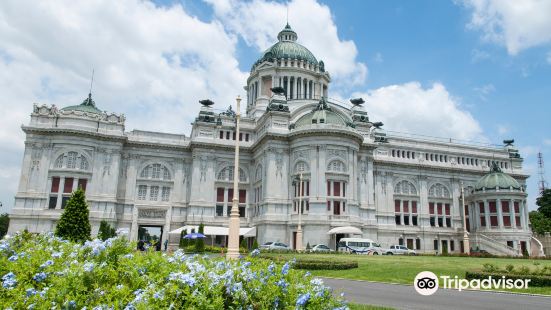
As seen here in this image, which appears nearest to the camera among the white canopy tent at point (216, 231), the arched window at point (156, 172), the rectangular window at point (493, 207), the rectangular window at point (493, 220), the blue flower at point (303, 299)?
the blue flower at point (303, 299)

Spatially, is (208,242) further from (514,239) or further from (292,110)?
(514,239)

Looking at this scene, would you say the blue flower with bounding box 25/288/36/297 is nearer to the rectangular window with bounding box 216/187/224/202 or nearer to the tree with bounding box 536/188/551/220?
the rectangular window with bounding box 216/187/224/202

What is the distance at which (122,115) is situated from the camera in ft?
213

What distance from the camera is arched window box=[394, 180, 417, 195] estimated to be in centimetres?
7400

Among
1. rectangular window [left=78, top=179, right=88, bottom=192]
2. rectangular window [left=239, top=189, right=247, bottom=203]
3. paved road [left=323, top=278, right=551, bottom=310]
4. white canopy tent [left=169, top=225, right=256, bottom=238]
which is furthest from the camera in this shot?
rectangular window [left=239, top=189, right=247, bottom=203]

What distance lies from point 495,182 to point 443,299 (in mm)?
61663

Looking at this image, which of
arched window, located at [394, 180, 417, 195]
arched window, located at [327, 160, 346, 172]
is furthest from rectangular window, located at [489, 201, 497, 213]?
arched window, located at [327, 160, 346, 172]

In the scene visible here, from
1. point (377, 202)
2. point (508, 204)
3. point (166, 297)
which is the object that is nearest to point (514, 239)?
point (508, 204)

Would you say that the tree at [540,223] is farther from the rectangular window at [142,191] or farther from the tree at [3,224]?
the tree at [3,224]

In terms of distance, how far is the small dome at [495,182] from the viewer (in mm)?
69750

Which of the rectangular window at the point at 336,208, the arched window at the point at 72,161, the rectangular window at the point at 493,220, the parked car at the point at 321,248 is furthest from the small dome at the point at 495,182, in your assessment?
the arched window at the point at 72,161

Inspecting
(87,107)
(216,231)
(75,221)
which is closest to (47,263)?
(75,221)

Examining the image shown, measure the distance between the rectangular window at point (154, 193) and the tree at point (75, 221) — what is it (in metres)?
30.9

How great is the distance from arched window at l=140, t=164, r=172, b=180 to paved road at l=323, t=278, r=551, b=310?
51.2 metres
